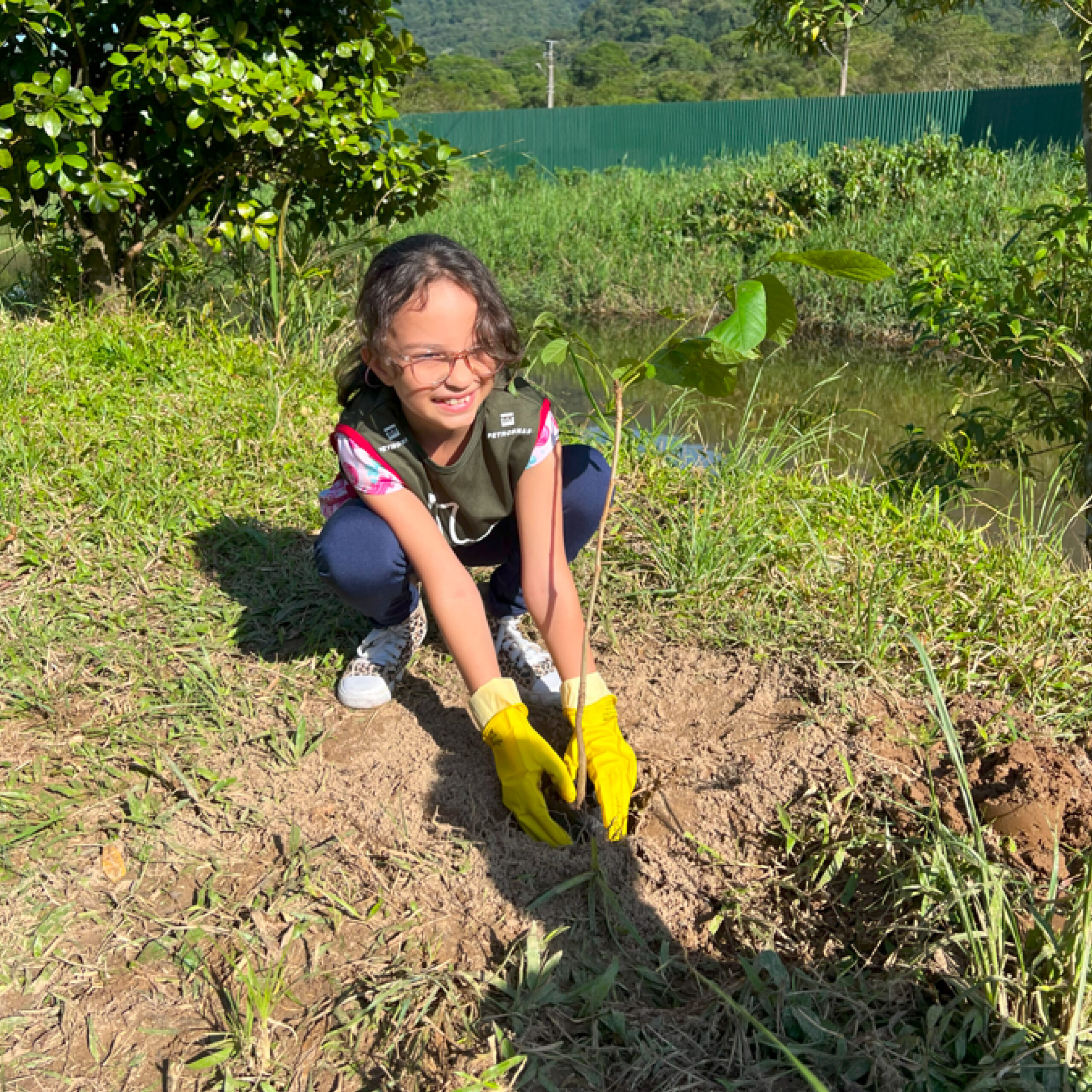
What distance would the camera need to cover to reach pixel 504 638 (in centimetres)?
227

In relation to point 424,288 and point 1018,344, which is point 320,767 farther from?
point 1018,344

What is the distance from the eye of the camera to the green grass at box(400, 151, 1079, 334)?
769 centimetres

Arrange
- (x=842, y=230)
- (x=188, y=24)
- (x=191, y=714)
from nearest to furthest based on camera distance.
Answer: (x=191, y=714), (x=188, y=24), (x=842, y=230)

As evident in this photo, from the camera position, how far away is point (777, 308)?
1.26m

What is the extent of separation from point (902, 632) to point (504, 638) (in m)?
0.86

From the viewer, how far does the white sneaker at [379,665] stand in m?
2.05

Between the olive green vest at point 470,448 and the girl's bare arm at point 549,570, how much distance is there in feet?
0.15

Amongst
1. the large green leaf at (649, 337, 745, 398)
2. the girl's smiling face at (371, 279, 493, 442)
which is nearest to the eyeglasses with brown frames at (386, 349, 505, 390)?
the girl's smiling face at (371, 279, 493, 442)

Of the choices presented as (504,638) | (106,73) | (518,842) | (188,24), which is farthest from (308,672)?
(106,73)

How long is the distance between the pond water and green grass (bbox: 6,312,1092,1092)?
3.76 feet

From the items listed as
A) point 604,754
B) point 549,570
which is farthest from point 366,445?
point 604,754

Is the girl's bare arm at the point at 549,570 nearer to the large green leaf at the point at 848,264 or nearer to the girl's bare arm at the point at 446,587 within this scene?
the girl's bare arm at the point at 446,587

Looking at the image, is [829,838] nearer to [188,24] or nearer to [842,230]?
[188,24]

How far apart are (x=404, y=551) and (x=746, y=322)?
0.94 metres
